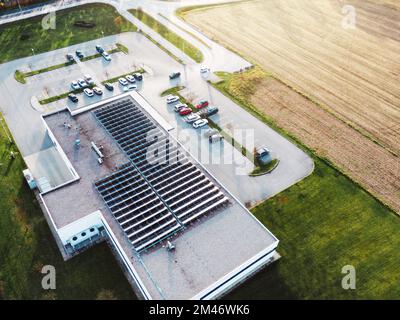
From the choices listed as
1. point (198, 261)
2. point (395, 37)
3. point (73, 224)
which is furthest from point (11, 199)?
point (395, 37)

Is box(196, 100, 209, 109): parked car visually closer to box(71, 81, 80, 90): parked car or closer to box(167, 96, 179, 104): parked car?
box(167, 96, 179, 104): parked car

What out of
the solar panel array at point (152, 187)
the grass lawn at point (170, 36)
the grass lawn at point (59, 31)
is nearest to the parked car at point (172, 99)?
the solar panel array at point (152, 187)

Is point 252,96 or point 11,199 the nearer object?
point 11,199

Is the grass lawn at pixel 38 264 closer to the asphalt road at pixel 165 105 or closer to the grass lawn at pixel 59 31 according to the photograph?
the asphalt road at pixel 165 105

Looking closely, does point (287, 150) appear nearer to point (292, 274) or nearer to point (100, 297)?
point (292, 274)

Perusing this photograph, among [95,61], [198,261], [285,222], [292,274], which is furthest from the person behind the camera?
[95,61]

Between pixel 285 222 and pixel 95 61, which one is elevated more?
pixel 95 61
